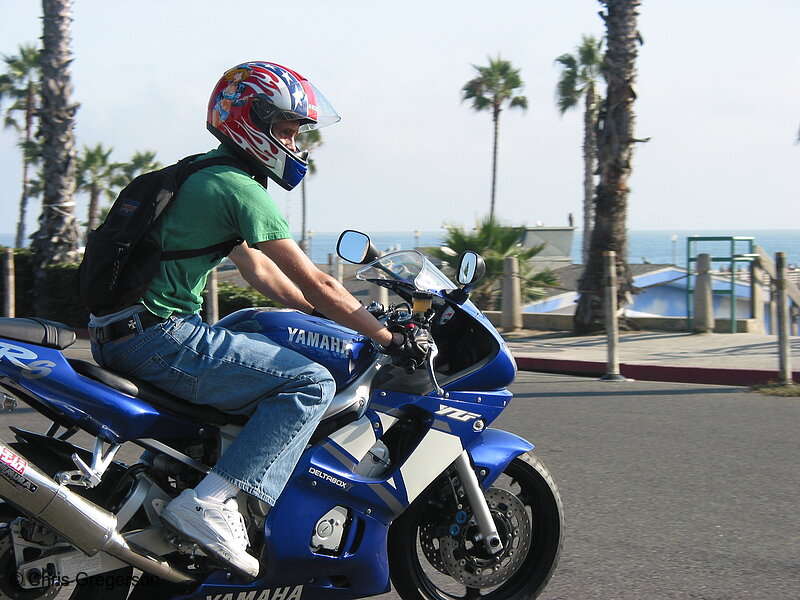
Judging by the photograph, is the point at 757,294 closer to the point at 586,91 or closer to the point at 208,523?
the point at 208,523

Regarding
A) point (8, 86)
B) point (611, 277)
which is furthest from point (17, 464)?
point (8, 86)

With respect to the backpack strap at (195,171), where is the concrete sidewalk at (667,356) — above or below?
below

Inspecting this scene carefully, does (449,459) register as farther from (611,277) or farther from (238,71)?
(611,277)

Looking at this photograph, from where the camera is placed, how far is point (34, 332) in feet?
10.3

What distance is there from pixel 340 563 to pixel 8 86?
4441 cm

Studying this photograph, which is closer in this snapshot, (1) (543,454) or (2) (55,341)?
(2) (55,341)

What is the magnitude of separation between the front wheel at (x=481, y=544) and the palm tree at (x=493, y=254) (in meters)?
12.9

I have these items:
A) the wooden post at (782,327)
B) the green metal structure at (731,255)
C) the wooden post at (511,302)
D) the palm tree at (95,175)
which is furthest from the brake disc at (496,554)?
the palm tree at (95,175)

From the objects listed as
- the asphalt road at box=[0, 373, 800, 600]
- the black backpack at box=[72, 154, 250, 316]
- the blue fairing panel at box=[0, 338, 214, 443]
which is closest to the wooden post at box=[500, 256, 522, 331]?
the asphalt road at box=[0, 373, 800, 600]

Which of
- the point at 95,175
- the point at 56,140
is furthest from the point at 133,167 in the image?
the point at 56,140

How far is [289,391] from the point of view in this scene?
3.31m

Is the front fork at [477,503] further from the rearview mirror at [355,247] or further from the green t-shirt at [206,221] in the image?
the green t-shirt at [206,221]

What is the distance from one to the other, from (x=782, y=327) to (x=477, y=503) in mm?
6786

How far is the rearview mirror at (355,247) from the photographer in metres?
3.70
